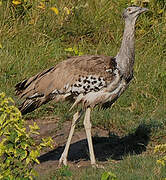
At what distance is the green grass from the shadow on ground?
0.13m

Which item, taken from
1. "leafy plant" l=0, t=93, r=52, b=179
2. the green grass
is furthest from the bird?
"leafy plant" l=0, t=93, r=52, b=179

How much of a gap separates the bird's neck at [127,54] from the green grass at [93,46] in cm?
129

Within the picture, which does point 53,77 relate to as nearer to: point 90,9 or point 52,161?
point 52,161

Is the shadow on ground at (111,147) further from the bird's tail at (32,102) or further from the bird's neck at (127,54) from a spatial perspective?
the bird's neck at (127,54)

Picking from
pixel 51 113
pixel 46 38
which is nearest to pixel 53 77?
pixel 51 113

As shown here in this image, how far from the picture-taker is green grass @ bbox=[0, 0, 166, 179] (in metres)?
8.13

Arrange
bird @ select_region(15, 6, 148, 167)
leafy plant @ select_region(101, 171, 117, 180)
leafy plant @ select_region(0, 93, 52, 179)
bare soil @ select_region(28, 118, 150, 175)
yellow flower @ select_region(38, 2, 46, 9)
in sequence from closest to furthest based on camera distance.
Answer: leafy plant @ select_region(0, 93, 52, 179)
leafy plant @ select_region(101, 171, 117, 180)
bird @ select_region(15, 6, 148, 167)
bare soil @ select_region(28, 118, 150, 175)
yellow flower @ select_region(38, 2, 46, 9)

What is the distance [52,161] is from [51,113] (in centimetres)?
139

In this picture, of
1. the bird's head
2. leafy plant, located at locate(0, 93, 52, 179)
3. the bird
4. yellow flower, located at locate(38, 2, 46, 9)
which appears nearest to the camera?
leafy plant, located at locate(0, 93, 52, 179)

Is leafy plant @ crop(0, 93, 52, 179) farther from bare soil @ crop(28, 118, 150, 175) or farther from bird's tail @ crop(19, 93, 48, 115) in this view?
bare soil @ crop(28, 118, 150, 175)

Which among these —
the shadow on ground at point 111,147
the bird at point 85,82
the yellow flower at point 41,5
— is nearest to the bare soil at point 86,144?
the shadow on ground at point 111,147

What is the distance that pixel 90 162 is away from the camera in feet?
22.3

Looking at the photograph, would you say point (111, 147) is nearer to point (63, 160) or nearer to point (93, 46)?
point (63, 160)

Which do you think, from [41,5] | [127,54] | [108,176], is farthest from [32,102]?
[41,5]
